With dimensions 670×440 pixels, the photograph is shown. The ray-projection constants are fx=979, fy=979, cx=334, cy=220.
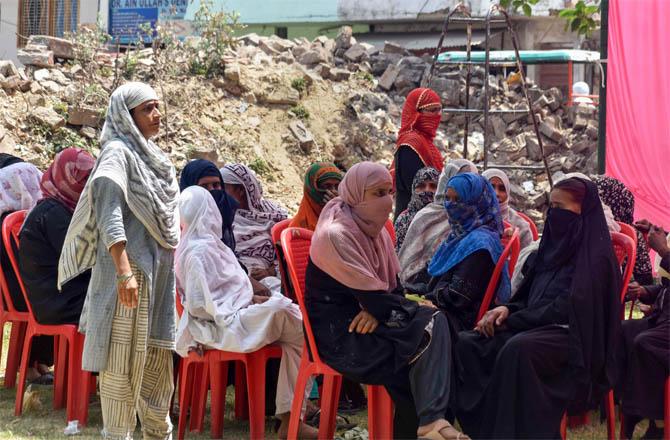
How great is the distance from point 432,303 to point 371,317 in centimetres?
48

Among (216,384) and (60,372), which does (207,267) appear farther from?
(60,372)

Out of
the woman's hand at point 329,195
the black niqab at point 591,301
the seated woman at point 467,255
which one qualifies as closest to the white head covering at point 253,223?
the woman's hand at point 329,195

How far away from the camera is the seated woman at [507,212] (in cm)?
553

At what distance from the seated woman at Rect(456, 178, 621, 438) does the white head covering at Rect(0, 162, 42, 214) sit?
3.19 metres

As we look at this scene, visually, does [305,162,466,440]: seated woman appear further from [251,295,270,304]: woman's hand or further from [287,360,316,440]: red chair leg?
[251,295,270,304]: woman's hand

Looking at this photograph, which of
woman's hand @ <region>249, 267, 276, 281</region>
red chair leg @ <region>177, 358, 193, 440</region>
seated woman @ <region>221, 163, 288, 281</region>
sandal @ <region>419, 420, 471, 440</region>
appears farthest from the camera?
seated woman @ <region>221, 163, 288, 281</region>

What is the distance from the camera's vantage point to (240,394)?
507 centimetres

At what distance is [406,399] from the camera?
3949 mm

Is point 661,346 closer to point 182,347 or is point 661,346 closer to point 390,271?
point 390,271

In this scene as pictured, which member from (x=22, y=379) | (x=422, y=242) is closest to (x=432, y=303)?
(x=422, y=242)

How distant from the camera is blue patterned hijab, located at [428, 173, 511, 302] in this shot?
173 inches

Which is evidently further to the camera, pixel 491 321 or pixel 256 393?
pixel 256 393

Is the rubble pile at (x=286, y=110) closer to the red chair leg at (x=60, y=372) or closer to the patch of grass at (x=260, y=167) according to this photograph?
the patch of grass at (x=260, y=167)

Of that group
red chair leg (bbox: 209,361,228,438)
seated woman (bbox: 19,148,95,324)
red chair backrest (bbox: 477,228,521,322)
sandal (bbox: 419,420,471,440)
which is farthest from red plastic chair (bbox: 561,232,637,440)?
seated woman (bbox: 19,148,95,324)
